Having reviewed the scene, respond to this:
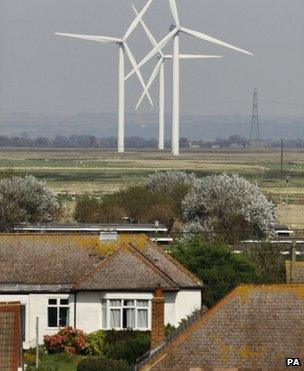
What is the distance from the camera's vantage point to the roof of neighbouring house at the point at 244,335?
2592 centimetres

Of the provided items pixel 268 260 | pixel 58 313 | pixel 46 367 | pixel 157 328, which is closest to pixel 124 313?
pixel 58 313

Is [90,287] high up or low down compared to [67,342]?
up

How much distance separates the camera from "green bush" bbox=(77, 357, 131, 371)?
31.7 meters

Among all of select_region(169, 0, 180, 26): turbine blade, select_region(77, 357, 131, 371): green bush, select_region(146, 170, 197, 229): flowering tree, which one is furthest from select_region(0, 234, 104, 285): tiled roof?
select_region(169, 0, 180, 26): turbine blade

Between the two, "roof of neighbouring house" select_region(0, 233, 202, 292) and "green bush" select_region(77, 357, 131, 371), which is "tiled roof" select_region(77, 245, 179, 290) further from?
"green bush" select_region(77, 357, 131, 371)

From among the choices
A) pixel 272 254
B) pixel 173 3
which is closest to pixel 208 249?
pixel 272 254

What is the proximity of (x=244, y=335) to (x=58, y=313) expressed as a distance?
15.8 metres

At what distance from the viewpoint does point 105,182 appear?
559 ft

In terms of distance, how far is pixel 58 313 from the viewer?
41719 millimetres

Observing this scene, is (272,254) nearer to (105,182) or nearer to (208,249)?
(208,249)

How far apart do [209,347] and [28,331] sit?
51.4ft

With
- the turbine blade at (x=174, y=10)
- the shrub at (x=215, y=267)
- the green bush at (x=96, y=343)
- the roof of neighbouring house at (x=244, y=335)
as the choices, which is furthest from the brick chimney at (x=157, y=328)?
the turbine blade at (x=174, y=10)

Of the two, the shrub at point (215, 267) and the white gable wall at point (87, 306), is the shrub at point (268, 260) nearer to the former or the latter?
the shrub at point (215, 267)

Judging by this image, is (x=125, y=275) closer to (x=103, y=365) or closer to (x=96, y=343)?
(x=96, y=343)
